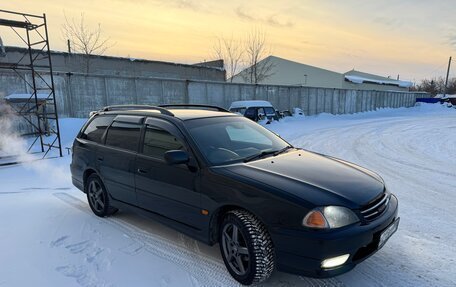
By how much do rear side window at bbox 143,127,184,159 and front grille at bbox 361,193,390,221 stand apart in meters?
1.91

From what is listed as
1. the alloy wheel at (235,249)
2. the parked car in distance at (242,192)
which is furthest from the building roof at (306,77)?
the alloy wheel at (235,249)

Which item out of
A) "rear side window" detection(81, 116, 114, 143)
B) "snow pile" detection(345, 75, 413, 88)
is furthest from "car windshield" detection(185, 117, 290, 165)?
"snow pile" detection(345, 75, 413, 88)

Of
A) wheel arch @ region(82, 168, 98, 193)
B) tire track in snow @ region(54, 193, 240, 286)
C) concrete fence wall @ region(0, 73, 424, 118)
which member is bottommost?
tire track in snow @ region(54, 193, 240, 286)

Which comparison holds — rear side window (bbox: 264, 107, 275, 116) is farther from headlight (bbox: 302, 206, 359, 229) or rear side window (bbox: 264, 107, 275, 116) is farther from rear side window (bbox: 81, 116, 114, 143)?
headlight (bbox: 302, 206, 359, 229)

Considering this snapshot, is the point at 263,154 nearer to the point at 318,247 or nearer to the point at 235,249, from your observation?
the point at 235,249

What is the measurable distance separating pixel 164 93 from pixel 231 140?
1408cm

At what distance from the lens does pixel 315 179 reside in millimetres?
2914

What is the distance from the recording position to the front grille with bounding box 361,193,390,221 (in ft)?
8.82

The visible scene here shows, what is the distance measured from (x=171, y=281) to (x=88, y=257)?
108 cm

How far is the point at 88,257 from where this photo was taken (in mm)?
3404

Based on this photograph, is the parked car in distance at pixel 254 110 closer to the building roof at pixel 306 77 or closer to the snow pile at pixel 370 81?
the building roof at pixel 306 77

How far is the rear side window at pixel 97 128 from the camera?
4707 millimetres

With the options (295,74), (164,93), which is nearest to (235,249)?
(164,93)

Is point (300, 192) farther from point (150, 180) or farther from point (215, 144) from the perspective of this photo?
point (150, 180)
